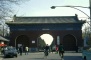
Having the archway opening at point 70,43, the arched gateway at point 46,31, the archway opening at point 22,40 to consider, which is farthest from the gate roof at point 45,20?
the archway opening at point 70,43

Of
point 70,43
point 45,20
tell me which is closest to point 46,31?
point 45,20

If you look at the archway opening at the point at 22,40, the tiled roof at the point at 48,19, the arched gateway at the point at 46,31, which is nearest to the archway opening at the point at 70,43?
the arched gateway at the point at 46,31

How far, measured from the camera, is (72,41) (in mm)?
70875

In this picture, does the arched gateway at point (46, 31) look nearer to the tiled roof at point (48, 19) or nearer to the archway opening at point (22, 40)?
the archway opening at point (22, 40)

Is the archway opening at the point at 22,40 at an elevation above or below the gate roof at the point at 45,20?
below

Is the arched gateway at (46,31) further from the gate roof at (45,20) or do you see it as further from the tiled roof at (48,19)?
the tiled roof at (48,19)

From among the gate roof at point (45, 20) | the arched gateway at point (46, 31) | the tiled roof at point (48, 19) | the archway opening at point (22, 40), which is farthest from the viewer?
the tiled roof at point (48, 19)

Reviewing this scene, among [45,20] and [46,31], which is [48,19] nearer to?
[45,20]

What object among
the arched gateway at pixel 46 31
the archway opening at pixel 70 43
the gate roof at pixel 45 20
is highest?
the gate roof at pixel 45 20

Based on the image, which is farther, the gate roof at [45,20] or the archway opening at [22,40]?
the gate roof at [45,20]

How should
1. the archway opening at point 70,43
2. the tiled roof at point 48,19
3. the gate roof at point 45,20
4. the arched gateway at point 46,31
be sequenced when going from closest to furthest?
the arched gateway at point 46,31, the archway opening at point 70,43, the gate roof at point 45,20, the tiled roof at point 48,19

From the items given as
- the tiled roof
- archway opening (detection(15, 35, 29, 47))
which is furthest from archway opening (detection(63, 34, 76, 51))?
archway opening (detection(15, 35, 29, 47))

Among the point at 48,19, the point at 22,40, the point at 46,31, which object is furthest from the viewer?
the point at 48,19

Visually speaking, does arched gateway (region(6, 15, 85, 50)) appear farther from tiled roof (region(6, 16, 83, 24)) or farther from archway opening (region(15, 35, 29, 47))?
tiled roof (region(6, 16, 83, 24))
